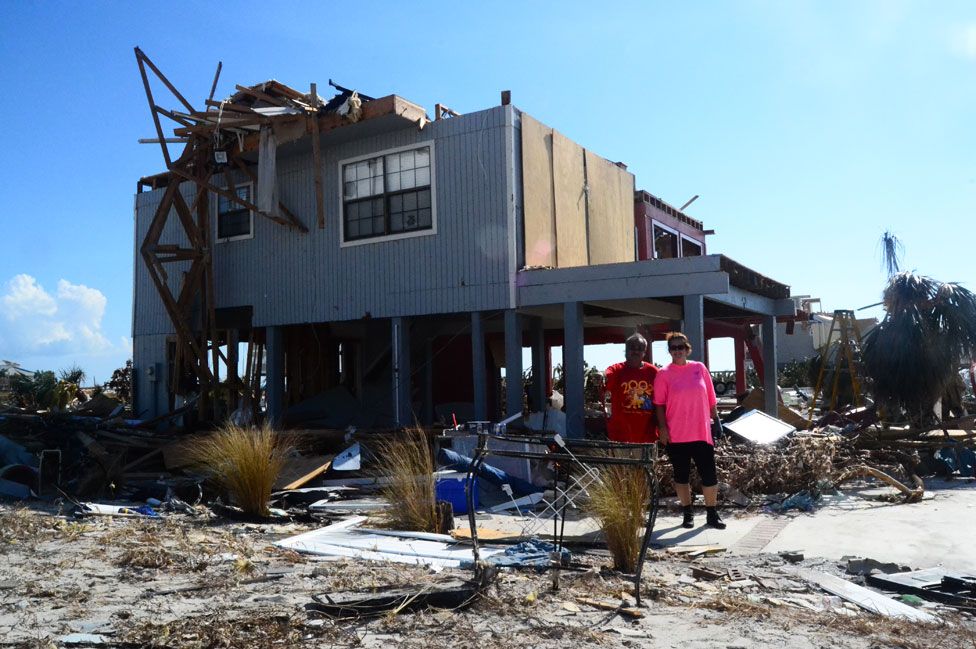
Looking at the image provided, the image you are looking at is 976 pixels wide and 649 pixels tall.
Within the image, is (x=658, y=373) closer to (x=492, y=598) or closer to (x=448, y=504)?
(x=448, y=504)

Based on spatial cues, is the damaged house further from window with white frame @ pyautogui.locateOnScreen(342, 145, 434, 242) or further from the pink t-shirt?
the pink t-shirt

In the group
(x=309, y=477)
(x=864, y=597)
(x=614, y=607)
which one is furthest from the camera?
(x=309, y=477)

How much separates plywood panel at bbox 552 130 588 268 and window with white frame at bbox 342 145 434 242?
6.66 feet

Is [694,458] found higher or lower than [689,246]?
lower

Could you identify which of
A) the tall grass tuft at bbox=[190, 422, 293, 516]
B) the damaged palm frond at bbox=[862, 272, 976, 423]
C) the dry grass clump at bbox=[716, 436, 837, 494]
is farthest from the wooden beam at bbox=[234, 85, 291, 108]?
the damaged palm frond at bbox=[862, 272, 976, 423]

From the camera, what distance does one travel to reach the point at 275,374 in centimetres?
1462

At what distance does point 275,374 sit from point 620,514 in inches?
413

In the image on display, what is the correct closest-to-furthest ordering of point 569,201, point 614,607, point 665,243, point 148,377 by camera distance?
1. point 614,607
2. point 569,201
3. point 148,377
4. point 665,243

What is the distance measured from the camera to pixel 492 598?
15.0 feet

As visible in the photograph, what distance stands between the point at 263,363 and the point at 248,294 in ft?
7.56

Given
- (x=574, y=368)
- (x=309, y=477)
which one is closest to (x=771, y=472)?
(x=574, y=368)

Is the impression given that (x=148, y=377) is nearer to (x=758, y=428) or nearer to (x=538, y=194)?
(x=538, y=194)

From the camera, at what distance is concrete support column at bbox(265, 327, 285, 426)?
1454 cm

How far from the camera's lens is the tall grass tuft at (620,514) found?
5199 millimetres
